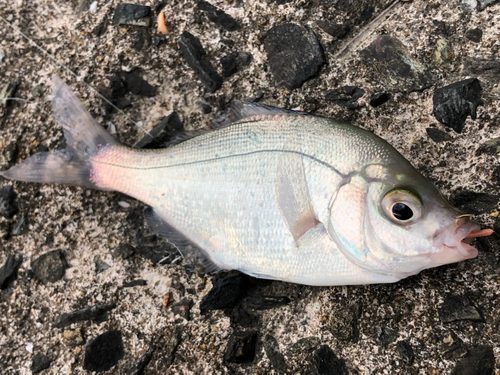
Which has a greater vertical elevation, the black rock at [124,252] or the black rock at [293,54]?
the black rock at [293,54]

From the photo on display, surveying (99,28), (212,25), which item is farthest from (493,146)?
(99,28)

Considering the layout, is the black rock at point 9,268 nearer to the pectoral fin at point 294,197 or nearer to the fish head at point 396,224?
the pectoral fin at point 294,197

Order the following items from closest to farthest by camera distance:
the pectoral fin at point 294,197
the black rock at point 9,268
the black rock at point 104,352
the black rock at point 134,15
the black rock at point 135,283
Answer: the pectoral fin at point 294,197 → the black rock at point 104,352 → the black rock at point 135,283 → the black rock at point 9,268 → the black rock at point 134,15

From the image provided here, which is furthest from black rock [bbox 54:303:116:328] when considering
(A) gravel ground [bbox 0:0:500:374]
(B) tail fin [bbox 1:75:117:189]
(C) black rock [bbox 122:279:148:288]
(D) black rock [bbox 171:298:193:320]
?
(B) tail fin [bbox 1:75:117:189]

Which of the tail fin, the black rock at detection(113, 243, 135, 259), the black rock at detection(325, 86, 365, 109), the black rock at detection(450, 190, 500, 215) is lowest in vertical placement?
the black rock at detection(113, 243, 135, 259)

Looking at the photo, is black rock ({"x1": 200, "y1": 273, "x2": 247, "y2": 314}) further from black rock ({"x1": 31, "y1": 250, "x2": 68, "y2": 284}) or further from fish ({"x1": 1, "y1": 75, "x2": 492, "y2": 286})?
black rock ({"x1": 31, "y1": 250, "x2": 68, "y2": 284})

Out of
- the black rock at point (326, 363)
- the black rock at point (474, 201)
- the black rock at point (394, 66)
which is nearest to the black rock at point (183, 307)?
the black rock at point (326, 363)
